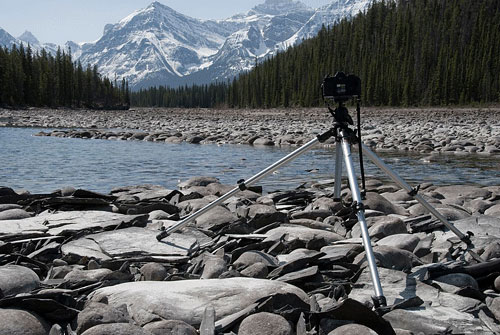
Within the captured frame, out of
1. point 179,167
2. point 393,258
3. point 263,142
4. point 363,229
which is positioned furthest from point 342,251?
point 263,142

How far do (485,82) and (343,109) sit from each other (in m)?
58.9

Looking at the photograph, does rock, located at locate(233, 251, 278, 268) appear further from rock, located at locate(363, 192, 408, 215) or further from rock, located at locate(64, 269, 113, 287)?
rock, located at locate(363, 192, 408, 215)

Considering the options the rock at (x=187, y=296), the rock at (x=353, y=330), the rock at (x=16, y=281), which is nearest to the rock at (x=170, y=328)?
the rock at (x=187, y=296)

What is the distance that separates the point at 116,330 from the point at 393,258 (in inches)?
83.9

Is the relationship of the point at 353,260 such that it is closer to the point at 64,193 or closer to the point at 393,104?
the point at 64,193

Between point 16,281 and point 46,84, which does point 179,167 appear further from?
point 46,84

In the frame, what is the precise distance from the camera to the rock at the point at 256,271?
324 centimetres

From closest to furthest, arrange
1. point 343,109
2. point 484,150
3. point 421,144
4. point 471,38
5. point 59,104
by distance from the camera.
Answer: point 343,109 < point 484,150 < point 421,144 < point 471,38 < point 59,104

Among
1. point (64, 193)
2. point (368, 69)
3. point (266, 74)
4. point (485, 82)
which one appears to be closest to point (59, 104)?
point (266, 74)

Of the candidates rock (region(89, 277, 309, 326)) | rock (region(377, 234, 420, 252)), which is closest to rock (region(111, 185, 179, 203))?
rock (region(377, 234, 420, 252))

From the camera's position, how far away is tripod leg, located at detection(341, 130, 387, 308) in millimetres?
2333

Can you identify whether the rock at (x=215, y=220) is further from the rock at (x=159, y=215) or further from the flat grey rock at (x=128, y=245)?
the flat grey rock at (x=128, y=245)

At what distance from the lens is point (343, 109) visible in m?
3.30

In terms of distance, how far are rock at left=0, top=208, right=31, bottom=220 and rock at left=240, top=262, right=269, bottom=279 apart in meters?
3.11
